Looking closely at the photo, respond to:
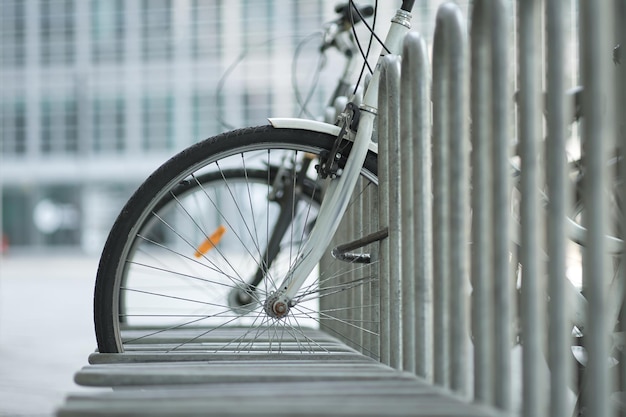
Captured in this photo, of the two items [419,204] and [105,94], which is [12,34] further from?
[419,204]

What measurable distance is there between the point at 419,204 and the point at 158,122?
72.4 feet

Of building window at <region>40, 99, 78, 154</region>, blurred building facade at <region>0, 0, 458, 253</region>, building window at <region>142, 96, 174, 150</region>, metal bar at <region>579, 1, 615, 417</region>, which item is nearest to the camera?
metal bar at <region>579, 1, 615, 417</region>

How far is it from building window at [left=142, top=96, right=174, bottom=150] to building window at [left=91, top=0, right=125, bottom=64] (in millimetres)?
1448

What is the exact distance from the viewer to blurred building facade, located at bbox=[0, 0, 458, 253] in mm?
22500

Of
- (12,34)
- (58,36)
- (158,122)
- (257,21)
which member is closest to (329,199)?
(257,21)

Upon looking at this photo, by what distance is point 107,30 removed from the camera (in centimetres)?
Result: 2347

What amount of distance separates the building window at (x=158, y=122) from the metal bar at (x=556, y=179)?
72.3 feet

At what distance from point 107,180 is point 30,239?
107 inches

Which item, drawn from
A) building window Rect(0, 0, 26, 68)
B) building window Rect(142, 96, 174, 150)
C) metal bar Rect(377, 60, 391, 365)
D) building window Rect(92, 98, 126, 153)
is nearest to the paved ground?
metal bar Rect(377, 60, 391, 365)

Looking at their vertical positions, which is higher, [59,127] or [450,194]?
[59,127]

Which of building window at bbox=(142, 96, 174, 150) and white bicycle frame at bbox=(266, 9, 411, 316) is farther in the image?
building window at bbox=(142, 96, 174, 150)

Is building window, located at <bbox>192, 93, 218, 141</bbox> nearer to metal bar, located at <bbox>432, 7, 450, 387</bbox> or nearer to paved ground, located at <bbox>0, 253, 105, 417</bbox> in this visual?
paved ground, located at <bbox>0, 253, 105, 417</bbox>

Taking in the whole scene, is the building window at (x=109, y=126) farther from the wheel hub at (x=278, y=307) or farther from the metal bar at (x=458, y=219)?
the metal bar at (x=458, y=219)

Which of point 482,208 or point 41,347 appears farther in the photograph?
point 41,347
